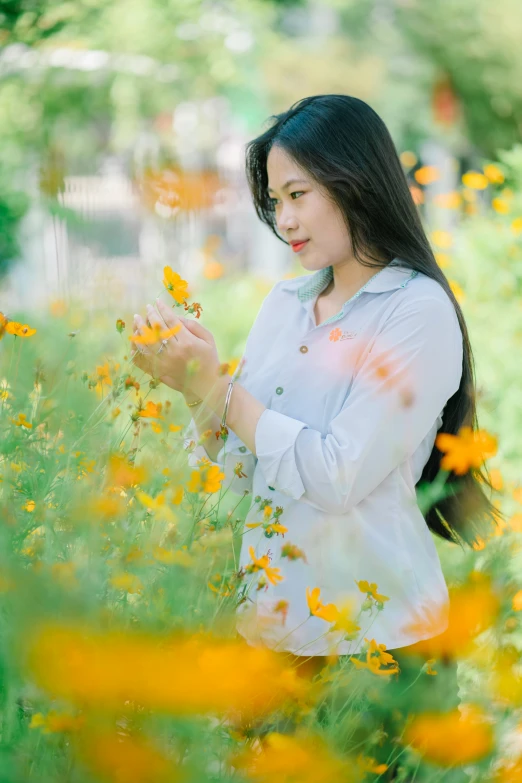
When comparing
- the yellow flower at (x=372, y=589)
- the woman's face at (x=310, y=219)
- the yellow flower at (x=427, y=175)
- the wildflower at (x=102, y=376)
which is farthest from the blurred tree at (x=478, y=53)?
the yellow flower at (x=372, y=589)

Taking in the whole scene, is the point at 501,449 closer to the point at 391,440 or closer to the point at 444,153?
the point at 391,440

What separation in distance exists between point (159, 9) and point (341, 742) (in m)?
8.36

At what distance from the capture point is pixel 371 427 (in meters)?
1.39

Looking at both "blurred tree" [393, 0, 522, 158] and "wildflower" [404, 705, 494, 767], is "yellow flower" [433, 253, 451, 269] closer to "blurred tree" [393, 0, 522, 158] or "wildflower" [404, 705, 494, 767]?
"wildflower" [404, 705, 494, 767]

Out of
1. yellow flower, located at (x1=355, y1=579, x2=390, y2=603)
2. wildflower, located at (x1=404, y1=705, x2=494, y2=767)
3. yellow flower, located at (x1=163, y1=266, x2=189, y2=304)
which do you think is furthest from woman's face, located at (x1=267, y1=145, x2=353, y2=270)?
wildflower, located at (x1=404, y1=705, x2=494, y2=767)

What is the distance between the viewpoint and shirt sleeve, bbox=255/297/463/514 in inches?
54.9

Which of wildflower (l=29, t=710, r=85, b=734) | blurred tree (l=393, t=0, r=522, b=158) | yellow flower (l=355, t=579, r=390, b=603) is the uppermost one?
wildflower (l=29, t=710, r=85, b=734)

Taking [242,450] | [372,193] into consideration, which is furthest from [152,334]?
[372,193]

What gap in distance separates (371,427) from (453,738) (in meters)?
0.57

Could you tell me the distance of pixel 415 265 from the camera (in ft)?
5.17

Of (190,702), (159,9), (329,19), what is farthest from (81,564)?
(329,19)

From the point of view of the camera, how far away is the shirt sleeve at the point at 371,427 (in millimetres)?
1395

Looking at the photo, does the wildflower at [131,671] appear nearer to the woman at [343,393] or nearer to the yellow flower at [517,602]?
the woman at [343,393]

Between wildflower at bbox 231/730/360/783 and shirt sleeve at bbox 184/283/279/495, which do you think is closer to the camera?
wildflower at bbox 231/730/360/783
